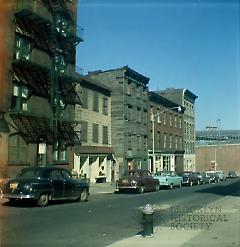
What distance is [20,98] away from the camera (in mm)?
31922

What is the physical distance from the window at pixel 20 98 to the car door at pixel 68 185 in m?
11.1

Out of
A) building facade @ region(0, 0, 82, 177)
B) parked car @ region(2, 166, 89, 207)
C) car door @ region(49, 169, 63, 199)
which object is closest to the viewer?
parked car @ region(2, 166, 89, 207)

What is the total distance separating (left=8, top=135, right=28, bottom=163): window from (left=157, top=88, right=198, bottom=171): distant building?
44902mm

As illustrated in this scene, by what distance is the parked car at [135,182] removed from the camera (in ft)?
102

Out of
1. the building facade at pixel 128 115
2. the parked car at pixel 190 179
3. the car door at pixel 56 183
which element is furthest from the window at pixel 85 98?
the car door at pixel 56 183

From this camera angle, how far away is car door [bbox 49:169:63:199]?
20361 mm

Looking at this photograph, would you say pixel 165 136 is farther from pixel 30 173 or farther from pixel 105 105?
pixel 30 173

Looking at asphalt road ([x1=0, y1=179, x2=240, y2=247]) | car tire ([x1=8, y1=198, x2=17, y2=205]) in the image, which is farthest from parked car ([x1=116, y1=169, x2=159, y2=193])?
car tire ([x1=8, y1=198, x2=17, y2=205])

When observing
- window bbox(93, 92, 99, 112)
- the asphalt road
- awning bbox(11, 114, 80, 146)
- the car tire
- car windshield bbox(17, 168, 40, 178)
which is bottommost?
the asphalt road

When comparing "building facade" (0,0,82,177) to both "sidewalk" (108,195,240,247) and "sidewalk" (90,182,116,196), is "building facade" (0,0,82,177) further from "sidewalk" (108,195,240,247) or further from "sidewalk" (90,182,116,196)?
"sidewalk" (108,195,240,247)

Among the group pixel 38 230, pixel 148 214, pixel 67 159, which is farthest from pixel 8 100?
pixel 148 214

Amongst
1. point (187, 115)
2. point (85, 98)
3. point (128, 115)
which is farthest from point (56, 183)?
point (187, 115)

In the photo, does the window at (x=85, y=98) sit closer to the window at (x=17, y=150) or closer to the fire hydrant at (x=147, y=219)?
the window at (x=17, y=150)

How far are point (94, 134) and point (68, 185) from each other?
21.9 meters
